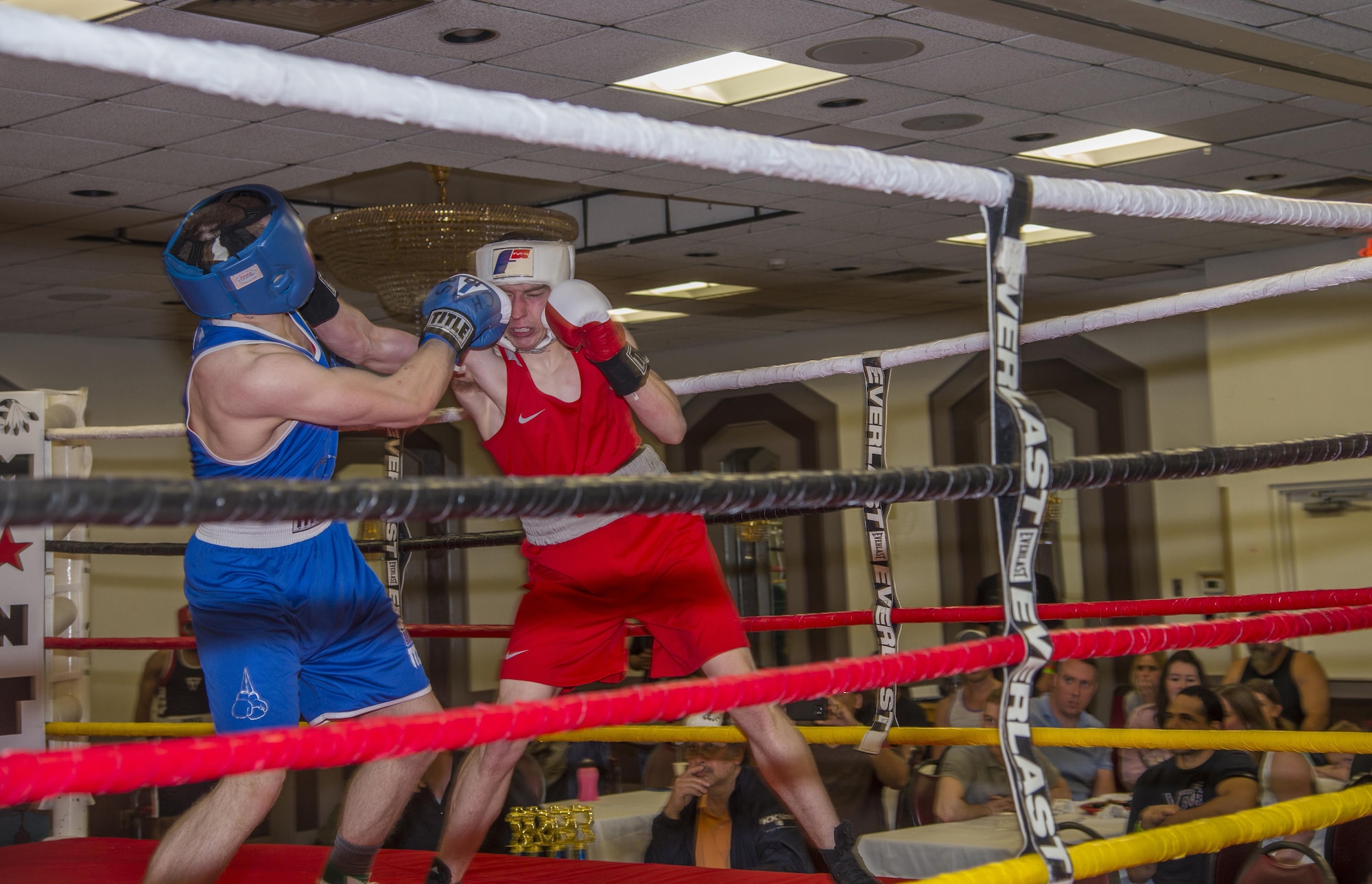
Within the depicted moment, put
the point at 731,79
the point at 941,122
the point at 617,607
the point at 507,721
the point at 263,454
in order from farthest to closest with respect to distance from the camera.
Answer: the point at 941,122
the point at 731,79
the point at 617,607
the point at 263,454
the point at 507,721

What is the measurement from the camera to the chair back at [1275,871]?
243cm

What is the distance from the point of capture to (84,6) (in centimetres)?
336

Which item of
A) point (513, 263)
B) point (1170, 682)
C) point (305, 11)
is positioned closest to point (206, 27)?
point (305, 11)

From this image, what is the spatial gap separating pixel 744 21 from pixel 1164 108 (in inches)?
68.5

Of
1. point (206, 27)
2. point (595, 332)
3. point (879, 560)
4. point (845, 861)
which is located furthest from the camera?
point (206, 27)

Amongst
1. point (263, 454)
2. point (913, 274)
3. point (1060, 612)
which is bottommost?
point (1060, 612)

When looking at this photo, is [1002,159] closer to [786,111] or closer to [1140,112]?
[1140,112]

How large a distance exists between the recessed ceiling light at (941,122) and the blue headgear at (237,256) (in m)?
3.19

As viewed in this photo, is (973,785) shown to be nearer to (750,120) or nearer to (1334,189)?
(750,120)

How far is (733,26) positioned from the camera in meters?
3.61

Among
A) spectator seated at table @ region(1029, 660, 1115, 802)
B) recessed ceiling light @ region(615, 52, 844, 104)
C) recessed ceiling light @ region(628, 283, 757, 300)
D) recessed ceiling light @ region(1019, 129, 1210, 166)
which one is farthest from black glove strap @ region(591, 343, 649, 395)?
recessed ceiling light @ region(628, 283, 757, 300)

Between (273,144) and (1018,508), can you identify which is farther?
(273,144)

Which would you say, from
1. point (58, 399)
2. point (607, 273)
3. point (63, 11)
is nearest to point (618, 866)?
point (58, 399)

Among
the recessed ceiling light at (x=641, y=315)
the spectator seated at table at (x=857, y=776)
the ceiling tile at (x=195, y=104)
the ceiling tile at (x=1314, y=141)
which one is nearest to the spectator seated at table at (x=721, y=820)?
the spectator seated at table at (x=857, y=776)
